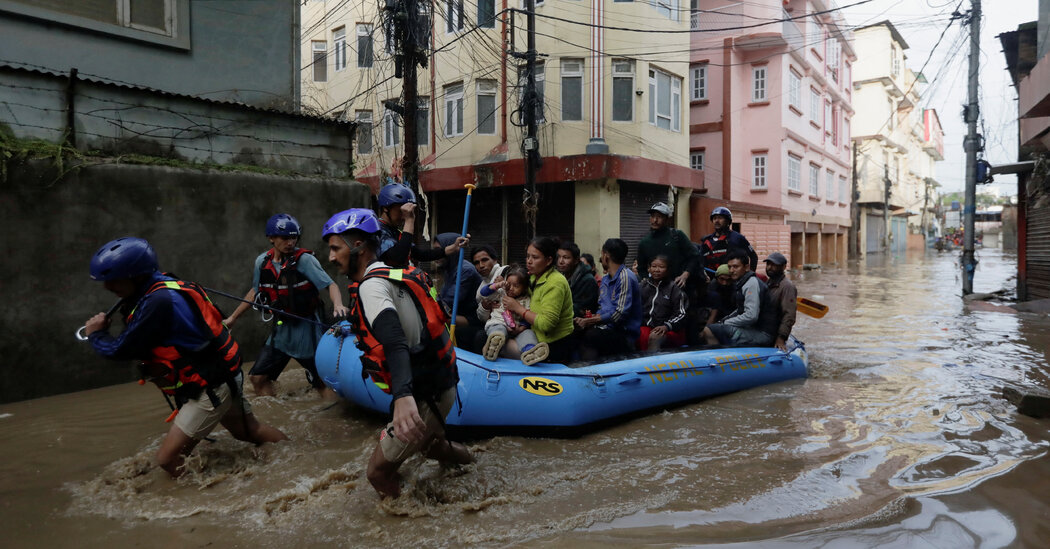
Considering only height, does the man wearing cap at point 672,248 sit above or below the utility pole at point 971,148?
below

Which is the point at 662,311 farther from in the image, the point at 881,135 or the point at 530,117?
the point at 881,135

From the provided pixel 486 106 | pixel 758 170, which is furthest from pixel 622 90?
pixel 758 170

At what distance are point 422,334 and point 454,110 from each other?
1605 centimetres

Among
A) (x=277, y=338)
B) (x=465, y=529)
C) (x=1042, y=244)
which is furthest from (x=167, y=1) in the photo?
(x=1042, y=244)

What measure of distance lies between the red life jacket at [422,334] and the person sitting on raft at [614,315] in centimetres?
252

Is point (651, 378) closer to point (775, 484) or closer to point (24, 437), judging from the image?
point (775, 484)

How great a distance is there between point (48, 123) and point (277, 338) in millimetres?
3844

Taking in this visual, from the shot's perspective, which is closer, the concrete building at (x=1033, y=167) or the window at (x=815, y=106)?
the concrete building at (x=1033, y=167)

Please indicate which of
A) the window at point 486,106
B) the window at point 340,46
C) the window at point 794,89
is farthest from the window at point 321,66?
the window at point 794,89

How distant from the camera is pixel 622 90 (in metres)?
16.5

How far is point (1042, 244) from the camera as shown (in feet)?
43.2

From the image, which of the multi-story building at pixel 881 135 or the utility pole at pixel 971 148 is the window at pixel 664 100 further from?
the multi-story building at pixel 881 135

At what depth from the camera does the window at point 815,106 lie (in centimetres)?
2634

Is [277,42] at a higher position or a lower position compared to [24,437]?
higher
